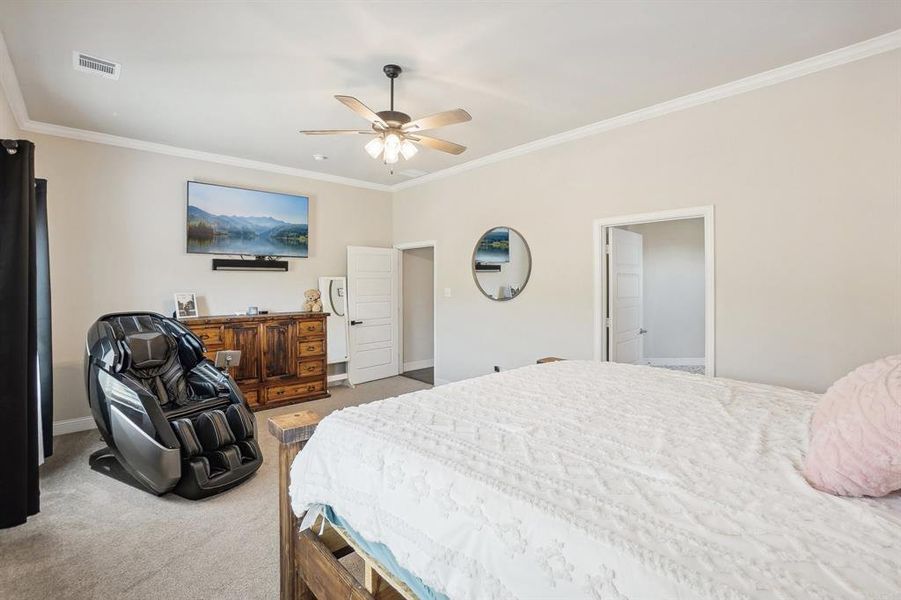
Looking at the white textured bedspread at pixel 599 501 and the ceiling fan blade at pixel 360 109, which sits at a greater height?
the ceiling fan blade at pixel 360 109

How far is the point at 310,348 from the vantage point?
16.9 ft

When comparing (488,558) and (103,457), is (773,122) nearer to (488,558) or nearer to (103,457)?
(488,558)

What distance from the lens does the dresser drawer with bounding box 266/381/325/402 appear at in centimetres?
483

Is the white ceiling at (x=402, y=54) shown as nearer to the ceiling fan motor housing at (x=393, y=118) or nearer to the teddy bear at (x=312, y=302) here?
the ceiling fan motor housing at (x=393, y=118)

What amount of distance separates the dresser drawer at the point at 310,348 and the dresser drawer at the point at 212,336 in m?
0.87

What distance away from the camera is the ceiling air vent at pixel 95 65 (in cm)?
270

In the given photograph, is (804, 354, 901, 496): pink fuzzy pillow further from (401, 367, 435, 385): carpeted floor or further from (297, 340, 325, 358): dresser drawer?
(401, 367, 435, 385): carpeted floor

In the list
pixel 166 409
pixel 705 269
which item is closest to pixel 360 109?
pixel 166 409

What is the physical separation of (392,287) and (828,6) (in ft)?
17.1

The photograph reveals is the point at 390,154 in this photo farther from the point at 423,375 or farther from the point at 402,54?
the point at 423,375

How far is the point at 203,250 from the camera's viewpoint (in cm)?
471

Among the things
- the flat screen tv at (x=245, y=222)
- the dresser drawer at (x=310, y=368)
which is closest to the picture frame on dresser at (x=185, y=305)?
the flat screen tv at (x=245, y=222)

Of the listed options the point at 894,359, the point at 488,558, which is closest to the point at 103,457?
the point at 488,558

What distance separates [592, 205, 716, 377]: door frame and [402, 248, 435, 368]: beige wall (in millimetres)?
3383
